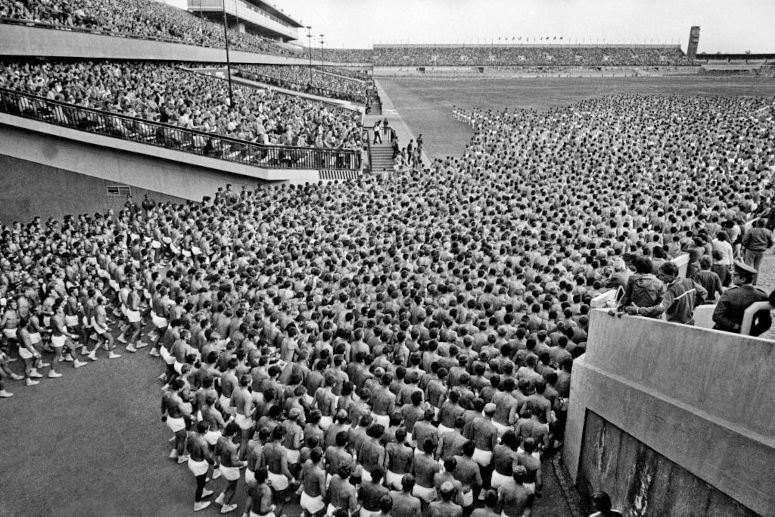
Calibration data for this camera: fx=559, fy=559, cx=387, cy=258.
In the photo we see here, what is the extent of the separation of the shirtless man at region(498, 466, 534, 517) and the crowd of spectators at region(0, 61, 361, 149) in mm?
19872

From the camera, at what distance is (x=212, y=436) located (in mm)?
8164

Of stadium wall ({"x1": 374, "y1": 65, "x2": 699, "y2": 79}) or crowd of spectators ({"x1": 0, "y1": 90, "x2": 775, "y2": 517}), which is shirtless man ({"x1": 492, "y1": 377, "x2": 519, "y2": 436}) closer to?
crowd of spectators ({"x1": 0, "y1": 90, "x2": 775, "y2": 517})

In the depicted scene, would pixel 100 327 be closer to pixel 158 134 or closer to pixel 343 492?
pixel 343 492

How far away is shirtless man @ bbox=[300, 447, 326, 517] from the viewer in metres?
7.02

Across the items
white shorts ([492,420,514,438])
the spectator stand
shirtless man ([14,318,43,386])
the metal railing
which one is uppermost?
the spectator stand

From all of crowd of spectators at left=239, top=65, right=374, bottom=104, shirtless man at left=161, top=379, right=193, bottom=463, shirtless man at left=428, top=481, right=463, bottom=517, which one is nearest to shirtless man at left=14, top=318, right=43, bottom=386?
shirtless man at left=161, top=379, right=193, bottom=463

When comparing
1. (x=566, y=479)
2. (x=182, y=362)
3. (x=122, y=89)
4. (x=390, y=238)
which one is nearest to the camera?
(x=566, y=479)

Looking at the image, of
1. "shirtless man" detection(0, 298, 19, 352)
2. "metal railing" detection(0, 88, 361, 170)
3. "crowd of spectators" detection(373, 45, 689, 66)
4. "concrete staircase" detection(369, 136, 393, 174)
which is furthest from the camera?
"crowd of spectators" detection(373, 45, 689, 66)

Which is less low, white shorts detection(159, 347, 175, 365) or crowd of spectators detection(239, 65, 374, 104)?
crowd of spectators detection(239, 65, 374, 104)

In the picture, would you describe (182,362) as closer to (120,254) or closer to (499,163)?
(120,254)

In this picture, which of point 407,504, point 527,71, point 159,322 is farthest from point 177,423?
point 527,71

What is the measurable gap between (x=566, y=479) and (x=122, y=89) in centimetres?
2539

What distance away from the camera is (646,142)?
28062 mm

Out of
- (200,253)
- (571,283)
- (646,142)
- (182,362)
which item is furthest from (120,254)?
(646,142)
